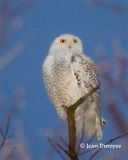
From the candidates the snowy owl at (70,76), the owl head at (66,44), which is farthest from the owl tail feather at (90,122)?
the owl head at (66,44)

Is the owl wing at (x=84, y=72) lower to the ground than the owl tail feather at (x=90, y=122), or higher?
higher

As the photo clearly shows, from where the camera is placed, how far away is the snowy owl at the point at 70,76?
1.74 metres

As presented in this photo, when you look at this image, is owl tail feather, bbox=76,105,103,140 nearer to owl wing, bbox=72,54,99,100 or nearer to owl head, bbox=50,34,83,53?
owl wing, bbox=72,54,99,100

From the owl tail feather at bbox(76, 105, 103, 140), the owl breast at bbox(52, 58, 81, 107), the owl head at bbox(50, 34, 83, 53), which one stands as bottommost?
the owl tail feather at bbox(76, 105, 103, 140)

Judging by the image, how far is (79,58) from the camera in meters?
1.79

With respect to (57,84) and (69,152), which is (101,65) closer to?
(69,152)

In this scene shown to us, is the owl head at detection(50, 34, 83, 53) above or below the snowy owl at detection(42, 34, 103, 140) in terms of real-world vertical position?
above

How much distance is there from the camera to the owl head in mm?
1765

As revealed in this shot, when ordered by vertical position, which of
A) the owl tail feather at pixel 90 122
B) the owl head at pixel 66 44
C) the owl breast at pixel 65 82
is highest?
the owl head at pixel 66 44

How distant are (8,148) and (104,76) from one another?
13.6 inches

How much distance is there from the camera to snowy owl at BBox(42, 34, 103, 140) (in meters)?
1.74

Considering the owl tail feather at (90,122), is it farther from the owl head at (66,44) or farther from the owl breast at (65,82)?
the owl head at (66,44)

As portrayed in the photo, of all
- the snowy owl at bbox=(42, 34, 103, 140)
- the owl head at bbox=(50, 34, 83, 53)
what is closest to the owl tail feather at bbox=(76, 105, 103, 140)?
the snowy owl at bbox=(42, 34, 103, 140)

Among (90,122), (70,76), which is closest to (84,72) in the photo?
(70,76)
